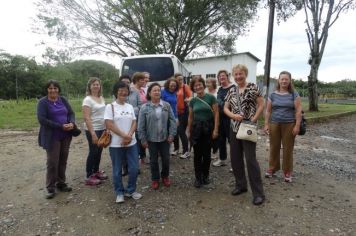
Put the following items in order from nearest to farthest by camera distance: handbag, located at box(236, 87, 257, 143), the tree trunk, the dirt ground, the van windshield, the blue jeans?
the dirt ground, handbag, located at box(236, 87, 257, 143), the blue jeans, the van windshield, the tree trunk

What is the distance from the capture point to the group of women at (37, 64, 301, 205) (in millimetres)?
4129

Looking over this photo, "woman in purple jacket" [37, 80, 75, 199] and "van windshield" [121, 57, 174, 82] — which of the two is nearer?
"woman in purple jacket" [37, 80, 75, 199]

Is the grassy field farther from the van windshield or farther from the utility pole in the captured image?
the van windshield

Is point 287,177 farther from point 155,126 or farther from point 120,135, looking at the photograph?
point 120,135

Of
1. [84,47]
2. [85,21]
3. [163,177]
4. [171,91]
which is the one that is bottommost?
[163,177]

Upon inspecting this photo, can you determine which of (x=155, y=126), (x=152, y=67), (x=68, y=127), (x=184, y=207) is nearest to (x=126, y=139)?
(x=155, y=126)

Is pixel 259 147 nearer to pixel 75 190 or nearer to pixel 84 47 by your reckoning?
pixel 75 190

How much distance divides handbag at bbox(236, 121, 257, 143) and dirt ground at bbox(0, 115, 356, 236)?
0.91m

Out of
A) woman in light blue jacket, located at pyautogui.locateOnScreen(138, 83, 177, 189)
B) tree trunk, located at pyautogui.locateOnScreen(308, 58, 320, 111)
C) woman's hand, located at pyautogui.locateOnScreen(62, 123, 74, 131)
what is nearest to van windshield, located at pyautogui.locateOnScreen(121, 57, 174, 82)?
woman in light blue jacket, located at pyautogui.locateOnScreen(138, 83, 177, 189)

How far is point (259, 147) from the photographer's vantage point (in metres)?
7.77

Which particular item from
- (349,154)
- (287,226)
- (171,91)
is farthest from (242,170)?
(349,154)

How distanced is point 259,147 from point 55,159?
5.05 metres

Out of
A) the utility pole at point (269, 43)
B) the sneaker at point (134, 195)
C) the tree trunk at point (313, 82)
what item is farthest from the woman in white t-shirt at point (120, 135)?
the tree trunk at point (313, 82)

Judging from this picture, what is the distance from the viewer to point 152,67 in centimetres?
966
